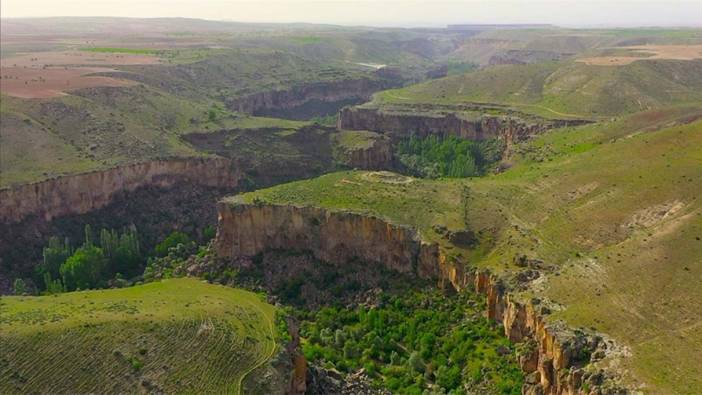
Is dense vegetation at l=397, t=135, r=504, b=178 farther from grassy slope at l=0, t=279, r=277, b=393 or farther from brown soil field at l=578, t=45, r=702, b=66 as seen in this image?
grassy slope at l=0, t=279, r=277, b=393

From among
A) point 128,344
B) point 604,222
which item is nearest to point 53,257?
point 128,344

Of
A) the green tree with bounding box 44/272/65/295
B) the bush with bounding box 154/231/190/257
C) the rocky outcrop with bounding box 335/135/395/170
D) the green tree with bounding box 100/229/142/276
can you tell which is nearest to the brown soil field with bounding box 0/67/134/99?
the green tree with bounding box 100/229/142/276

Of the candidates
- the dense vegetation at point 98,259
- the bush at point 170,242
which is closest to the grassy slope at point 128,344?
the dense vegetation at point 98,259

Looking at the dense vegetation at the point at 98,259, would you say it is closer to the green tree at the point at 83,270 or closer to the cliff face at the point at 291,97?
the green tree at the point at 83,270

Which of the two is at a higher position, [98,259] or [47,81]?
[47,81]

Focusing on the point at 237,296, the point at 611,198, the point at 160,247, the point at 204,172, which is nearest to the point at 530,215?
the point at 611,198

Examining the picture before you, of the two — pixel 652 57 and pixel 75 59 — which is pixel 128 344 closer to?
pixel 75 59
